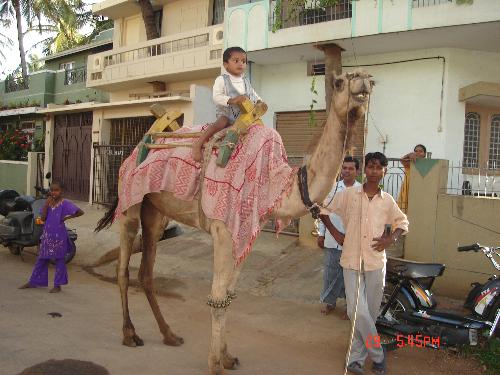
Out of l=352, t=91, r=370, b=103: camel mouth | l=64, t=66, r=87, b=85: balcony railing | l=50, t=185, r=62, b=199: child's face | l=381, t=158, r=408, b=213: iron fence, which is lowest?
l=50, t=185, r=62, b=199: child's face

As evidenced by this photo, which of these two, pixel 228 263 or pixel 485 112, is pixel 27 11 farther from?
pixel 228 263

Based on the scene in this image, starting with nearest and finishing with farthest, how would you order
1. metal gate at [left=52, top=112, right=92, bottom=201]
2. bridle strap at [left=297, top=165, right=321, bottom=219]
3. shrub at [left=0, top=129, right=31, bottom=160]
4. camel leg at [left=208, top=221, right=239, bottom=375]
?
bridle strap at [left=297, top=165, right=321, bottom=219] < camel leg at [left=208, top=221, right=239, bottom=375] < metal gate at [left=52, top=112, right=92, bottom=201] < shrub at [left=0, top=129, right=31, bottom=160]

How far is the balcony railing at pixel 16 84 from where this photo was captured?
23.5 m

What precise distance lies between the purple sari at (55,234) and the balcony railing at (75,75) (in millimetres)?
15553

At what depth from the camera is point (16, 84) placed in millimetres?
24031

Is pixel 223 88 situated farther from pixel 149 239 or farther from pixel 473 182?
pixel 473 182

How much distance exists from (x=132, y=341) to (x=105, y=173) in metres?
9.59

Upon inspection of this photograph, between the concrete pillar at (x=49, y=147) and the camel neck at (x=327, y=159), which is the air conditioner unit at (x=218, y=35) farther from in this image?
the camel neck at (x=327, y=159)

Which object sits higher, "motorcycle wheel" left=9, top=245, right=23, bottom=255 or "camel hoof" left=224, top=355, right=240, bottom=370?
"camel hoof" left=224, top=355, right=240, bottom=370

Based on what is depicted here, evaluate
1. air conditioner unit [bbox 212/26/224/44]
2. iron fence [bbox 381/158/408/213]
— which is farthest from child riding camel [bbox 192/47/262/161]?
air conditioner unit [bbox 212/26/224/44]

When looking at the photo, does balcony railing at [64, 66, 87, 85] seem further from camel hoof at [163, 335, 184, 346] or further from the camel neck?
the camel neck

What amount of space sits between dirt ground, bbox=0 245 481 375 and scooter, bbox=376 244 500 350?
0.85 feet

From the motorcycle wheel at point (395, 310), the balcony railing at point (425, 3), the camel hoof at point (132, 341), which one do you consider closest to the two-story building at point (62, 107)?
the balcony railing at point (425, 3)

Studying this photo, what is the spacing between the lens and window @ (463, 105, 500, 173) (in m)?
10.5
